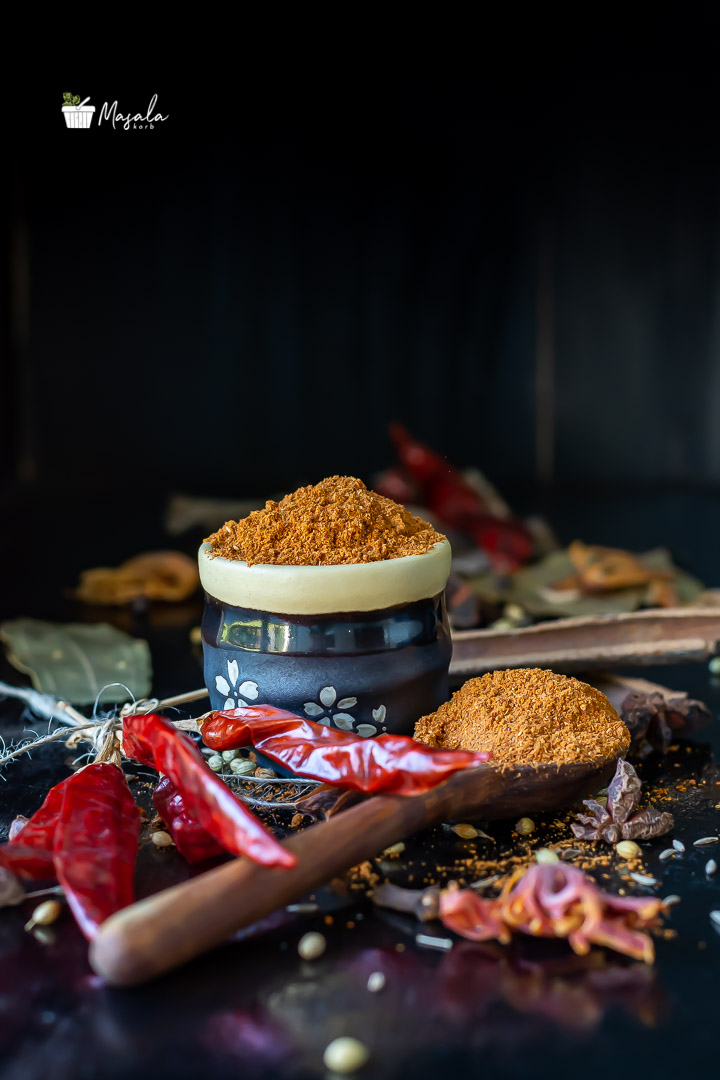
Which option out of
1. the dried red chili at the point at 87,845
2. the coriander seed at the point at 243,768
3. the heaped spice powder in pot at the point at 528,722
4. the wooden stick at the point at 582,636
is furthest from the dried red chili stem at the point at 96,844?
the wooden stick at the point at 582,636

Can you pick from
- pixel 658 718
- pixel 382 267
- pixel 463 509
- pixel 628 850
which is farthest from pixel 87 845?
pixel 382 267

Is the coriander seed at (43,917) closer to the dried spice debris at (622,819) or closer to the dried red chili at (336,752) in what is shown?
the dried red chili at (336,752)

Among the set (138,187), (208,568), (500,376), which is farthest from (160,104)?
(208,568)

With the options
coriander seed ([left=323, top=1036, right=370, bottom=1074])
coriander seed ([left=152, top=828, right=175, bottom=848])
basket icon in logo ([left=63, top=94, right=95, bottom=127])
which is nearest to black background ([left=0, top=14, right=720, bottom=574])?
basket icon in logo ([left=63, top=94, right=95, bottom=127])

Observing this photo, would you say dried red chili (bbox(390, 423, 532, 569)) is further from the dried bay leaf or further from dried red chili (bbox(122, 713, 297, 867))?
dried red chili (bbox(122, 713, 297, 867))

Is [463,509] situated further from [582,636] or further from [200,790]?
[200,790]

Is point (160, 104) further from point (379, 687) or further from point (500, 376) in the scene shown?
point (379, 687)

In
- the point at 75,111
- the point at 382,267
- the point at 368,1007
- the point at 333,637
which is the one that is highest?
the point at 75,111
